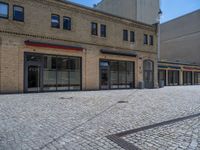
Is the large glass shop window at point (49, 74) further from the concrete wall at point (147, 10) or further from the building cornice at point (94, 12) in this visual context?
the concrete wall at point (147, 10)

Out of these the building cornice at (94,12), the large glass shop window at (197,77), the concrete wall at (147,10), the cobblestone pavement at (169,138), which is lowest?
the cobblestone pavement at (169,138)

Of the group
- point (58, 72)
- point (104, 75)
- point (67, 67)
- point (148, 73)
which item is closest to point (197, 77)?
point (148, 73)

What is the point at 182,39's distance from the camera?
1806 inches

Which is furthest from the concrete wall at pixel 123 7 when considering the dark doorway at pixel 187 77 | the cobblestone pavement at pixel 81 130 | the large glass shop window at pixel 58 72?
the cobblestone pavement at pixel 81 130

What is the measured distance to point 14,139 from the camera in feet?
16.4

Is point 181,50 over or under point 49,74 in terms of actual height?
over

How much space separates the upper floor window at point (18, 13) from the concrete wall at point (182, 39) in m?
37.7

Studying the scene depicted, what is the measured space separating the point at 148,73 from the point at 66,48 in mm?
13147

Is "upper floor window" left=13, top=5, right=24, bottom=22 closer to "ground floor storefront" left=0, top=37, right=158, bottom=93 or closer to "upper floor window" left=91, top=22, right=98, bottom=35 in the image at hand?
"ground floor storefront" left=0, top=37, right=158, bottom=93

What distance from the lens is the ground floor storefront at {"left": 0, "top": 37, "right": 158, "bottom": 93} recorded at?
1636cm

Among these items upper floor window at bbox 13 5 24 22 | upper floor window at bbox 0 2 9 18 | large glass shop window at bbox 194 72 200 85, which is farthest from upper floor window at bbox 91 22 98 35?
large glass shop window at bbox 194 72 200 85

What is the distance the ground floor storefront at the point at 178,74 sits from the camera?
1313 inches

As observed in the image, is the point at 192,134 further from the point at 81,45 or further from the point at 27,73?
the point at 81,45

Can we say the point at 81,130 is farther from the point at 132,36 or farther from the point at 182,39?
the point at 182,39
